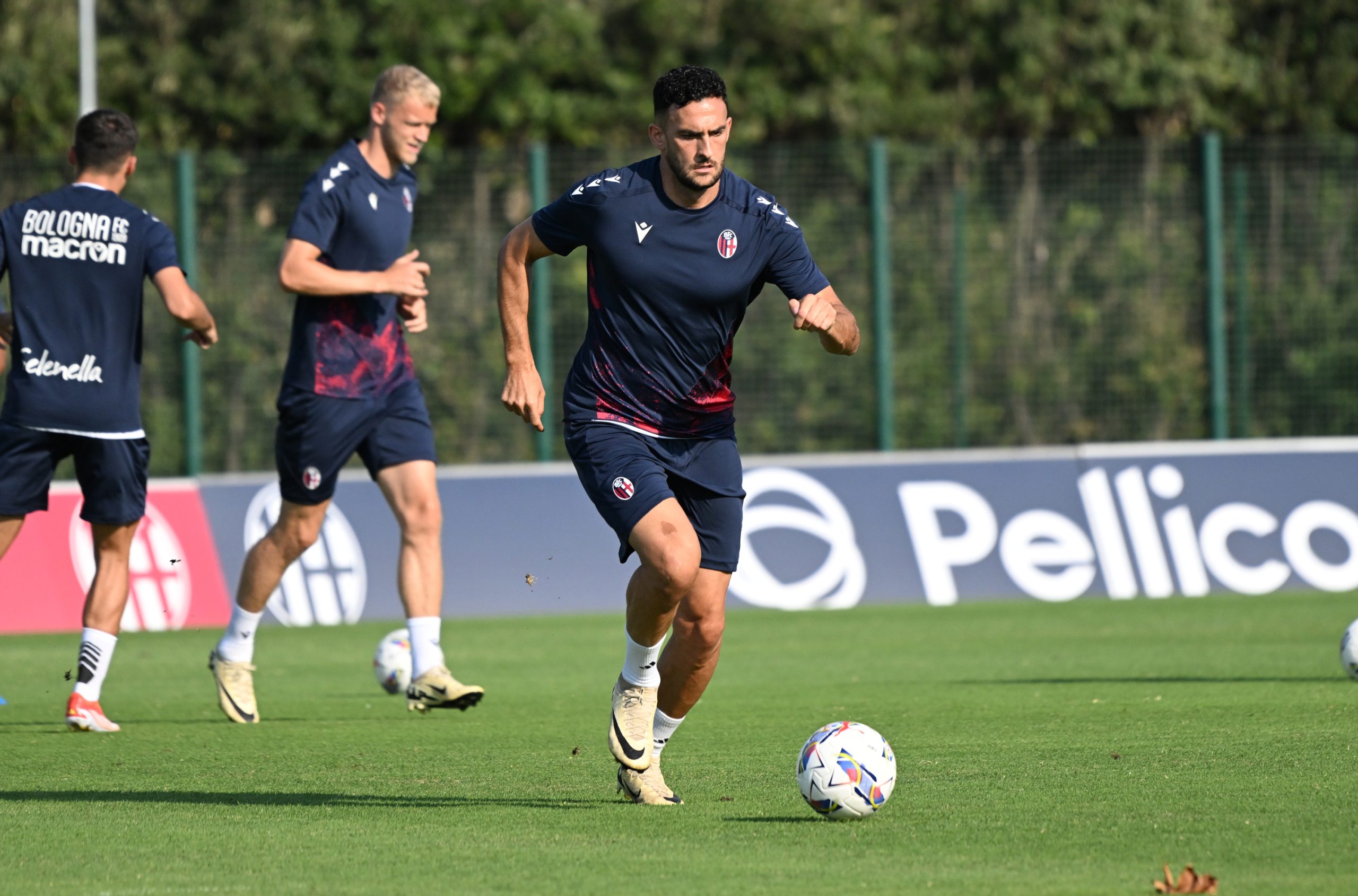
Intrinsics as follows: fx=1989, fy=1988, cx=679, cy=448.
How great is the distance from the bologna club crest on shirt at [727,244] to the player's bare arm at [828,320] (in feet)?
0.81

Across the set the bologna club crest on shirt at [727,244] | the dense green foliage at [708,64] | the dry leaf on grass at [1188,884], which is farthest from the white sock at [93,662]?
the dense green foliage at [708,64]

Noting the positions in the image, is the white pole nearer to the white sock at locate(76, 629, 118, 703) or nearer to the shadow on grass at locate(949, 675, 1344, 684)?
the white sock at locate(76, 629, 118, 703)

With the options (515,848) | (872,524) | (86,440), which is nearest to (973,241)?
(872,524)

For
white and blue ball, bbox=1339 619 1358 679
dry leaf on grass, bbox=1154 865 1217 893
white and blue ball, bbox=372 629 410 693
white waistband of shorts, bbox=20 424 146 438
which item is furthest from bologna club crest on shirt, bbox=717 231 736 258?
white and blue ball, bbox=1339 619 1358 679

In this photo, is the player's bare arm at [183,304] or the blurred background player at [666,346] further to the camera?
A: the player's bare arm at [183,304]

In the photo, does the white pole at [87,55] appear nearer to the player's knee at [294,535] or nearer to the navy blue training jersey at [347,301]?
the navy blue training jersey at [347,301]

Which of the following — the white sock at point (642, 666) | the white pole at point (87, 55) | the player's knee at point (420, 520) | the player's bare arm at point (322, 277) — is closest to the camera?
the white sock at point (642, 666)

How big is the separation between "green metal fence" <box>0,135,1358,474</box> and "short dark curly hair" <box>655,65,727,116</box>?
34.3 feet

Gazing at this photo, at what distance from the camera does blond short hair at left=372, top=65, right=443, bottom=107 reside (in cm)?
877

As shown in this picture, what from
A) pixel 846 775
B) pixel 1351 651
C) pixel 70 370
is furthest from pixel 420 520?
pixel 1351 651

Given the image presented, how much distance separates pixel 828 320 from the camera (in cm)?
603

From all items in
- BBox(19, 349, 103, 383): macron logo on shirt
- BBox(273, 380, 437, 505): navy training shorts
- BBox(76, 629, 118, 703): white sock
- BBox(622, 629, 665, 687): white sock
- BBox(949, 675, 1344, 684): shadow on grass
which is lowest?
BBox(949, 675, 1344, 684): shadow on grass

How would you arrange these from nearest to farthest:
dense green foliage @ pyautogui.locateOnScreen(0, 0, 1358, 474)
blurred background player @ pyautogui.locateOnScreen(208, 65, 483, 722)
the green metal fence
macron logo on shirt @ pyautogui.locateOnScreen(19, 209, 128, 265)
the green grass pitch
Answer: the green grass pitch → macron logo on shirt @ pyautogui.locateOnScreen(19, 209, 128, 265) → blurred background player @ pyautogui.locateOnScreen(208, 65, 483, 722) → dense green foliage @ pyautogui.locateOnScreen(0, 0, 1358, 474) → the green metal fence

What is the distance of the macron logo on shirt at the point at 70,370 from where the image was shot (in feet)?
27.0
